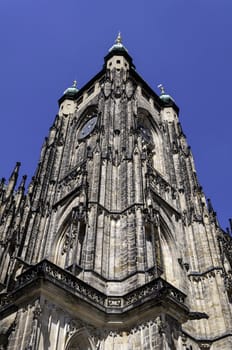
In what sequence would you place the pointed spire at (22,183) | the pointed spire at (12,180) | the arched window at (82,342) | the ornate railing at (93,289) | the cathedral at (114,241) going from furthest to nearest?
the pointed spire at (12,180)
the pointed spire at (22,183)
the arched window at (82,342)
the cathedral at (114,241)
the ornate railing at (93,289)

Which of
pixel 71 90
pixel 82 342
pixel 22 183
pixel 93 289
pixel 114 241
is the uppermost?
pixel 71 90

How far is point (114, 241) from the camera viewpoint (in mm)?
16188

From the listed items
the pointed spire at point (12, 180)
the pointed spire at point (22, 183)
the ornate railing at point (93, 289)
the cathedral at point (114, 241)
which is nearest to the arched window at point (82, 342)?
the cathedral at point (114, 241)

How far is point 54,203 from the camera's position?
21.7 meters

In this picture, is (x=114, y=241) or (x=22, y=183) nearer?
(x=114, y=241)

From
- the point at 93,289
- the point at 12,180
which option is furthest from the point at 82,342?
the point at 12,180

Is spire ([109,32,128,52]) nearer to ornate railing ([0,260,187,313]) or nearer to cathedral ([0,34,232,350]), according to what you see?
cathedral ([0,34,232,350])

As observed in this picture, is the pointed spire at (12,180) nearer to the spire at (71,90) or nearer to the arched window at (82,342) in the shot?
the spire at (71,90)

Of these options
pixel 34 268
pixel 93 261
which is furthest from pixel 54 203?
pixel 34 268

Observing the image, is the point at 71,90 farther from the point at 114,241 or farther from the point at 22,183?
the point at 114,241

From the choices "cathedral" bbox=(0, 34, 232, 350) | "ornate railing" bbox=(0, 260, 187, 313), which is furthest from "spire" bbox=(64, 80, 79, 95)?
"ornate railing" bbox=(0, 260, 187, 313)

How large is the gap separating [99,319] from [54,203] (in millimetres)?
9942

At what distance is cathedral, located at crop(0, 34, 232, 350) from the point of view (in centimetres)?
1182

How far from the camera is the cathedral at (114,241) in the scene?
11820 mm
